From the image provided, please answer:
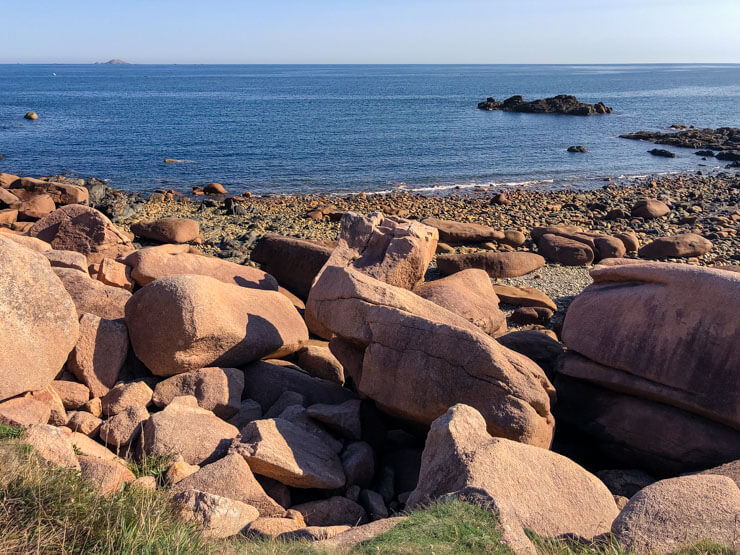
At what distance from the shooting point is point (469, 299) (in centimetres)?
1245

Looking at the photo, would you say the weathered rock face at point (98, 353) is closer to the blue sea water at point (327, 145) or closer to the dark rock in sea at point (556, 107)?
the blue sea water at point (327, 145)

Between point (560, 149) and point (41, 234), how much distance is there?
4230 centimetres

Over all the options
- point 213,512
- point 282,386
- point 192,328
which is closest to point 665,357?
point 282,386

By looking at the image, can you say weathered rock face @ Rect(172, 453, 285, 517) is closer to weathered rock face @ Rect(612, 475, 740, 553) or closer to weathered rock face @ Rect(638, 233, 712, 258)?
weathered rock face @ Rect(612, 475, 740, 553)

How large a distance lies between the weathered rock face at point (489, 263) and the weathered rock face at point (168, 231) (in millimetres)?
7974

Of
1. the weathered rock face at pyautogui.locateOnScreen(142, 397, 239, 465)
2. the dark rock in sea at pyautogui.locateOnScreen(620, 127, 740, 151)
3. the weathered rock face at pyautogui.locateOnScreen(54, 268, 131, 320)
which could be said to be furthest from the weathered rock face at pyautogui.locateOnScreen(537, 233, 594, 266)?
the dark rock in sea at pyautogui.locateOnScreen(620, 127, 740, 151)

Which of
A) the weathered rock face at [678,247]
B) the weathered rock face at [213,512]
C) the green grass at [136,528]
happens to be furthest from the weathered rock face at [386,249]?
the weathered rock face at [678,247]

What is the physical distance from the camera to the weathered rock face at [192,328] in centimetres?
895

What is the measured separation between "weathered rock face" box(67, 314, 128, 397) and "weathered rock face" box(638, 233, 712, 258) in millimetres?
16124

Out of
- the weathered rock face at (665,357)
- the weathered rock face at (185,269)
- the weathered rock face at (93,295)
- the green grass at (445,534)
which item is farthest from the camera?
the weathered rock face at (185,269)

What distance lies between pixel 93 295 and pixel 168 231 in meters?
9.31

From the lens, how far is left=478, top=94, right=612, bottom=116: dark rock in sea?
77.7 m

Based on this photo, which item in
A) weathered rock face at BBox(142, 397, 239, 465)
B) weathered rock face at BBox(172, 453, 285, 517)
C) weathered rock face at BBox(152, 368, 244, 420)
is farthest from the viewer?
weathered rock face at BBox(152, 368, 244, 420)

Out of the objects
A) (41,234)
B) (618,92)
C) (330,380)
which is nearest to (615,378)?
(330,380)
